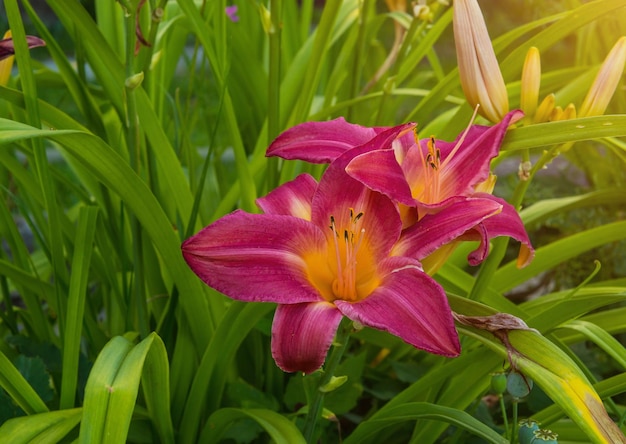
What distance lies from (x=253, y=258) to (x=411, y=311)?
0.51ft

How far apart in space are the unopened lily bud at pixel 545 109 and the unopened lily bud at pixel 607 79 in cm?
4

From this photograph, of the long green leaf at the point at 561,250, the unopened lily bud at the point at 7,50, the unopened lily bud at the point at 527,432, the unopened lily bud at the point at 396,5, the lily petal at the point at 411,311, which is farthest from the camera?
the unopened lily bud at the point at 396,5

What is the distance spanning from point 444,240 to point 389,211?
76mm

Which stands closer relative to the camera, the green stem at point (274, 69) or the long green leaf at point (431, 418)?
the long green leaf at point (431, 418)

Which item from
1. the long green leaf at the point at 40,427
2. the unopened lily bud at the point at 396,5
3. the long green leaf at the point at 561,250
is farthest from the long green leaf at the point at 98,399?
the unopened lily bud at the point at 396,5

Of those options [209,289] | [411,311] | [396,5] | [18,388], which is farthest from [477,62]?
[396,5]

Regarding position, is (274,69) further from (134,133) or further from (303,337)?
(303,337)

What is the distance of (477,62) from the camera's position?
0.82 m

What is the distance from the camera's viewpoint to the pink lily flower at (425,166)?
28.2 inches

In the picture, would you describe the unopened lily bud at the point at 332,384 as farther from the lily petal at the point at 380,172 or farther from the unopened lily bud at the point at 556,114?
the unopened lily bud at the point at 556,114

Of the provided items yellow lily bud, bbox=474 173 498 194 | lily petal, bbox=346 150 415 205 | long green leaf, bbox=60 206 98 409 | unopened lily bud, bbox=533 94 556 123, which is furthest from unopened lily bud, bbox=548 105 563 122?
long green leaf, bbox=60 206 98 409

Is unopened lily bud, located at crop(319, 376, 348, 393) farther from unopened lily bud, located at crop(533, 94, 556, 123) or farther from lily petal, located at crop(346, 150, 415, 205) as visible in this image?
unopened lily bud, located at crop(533, 94, 556, 123)

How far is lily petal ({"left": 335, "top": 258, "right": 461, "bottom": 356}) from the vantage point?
2.14 ft

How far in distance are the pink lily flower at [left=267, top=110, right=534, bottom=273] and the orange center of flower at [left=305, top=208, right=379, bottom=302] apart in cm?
5
